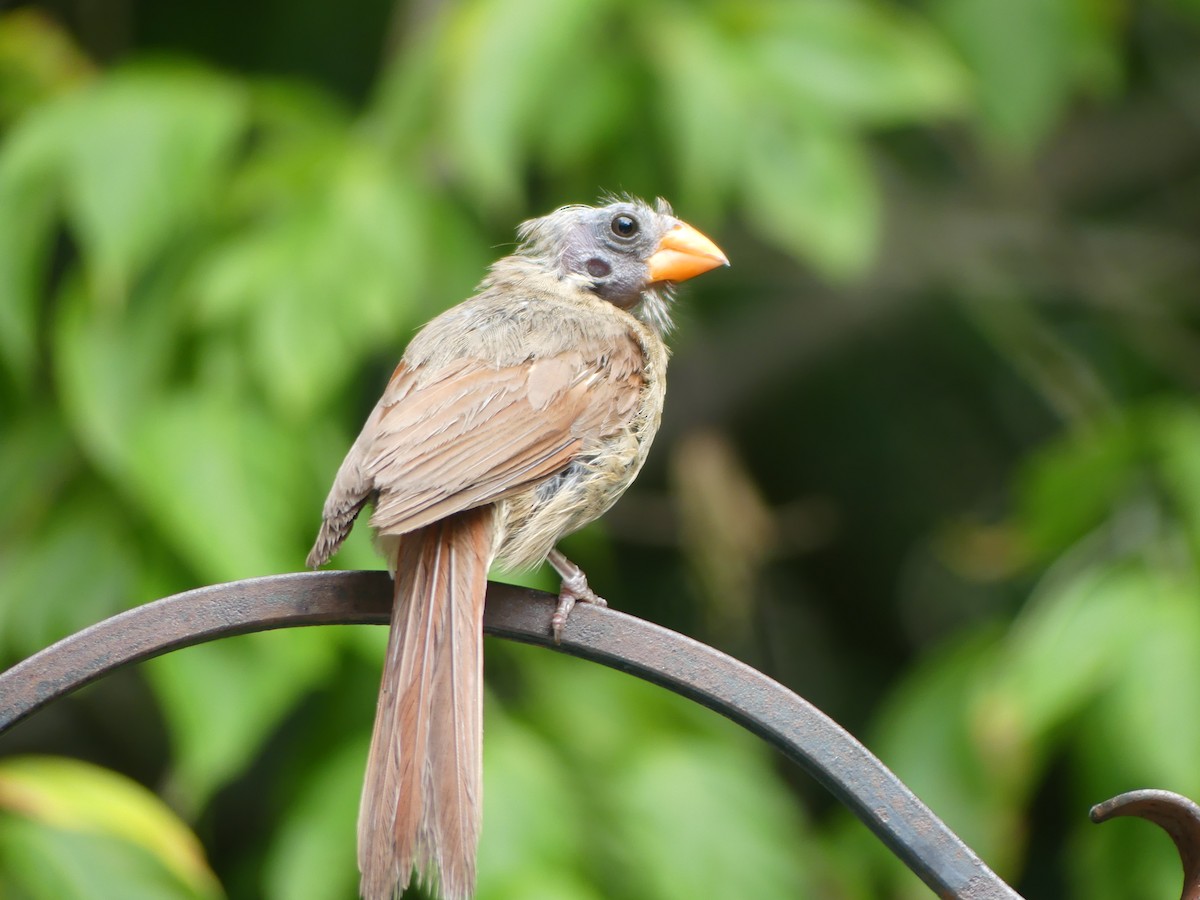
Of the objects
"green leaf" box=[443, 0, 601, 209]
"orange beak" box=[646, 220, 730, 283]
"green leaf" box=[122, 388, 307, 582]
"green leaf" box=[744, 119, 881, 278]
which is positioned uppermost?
"green leaf" box=[443, 0, 601, 209]

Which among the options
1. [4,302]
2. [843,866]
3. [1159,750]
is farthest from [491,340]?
[843,866]

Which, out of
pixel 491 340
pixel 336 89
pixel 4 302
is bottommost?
pixel 491 340

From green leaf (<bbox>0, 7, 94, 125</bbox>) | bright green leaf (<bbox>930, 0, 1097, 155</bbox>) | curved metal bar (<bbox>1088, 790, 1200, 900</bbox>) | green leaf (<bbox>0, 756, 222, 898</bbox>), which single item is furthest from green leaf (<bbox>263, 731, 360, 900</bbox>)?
bright green leaf (<bbox>930, 0, 1097, 155</bbox>)

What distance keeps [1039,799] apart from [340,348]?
8.92ft

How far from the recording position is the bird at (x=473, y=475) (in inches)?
69.9

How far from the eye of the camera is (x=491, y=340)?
8.06 feet

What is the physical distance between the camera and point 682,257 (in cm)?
294

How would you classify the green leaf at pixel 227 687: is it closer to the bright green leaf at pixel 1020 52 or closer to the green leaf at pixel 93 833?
the green leaf at pixel 93 833

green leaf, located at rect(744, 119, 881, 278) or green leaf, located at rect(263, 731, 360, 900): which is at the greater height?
green leaf, located at rect(744, 119, 881, 278)

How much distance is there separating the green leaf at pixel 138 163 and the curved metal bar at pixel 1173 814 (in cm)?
212

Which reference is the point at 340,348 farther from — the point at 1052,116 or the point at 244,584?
the point at 1052,116

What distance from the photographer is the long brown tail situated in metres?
1.73

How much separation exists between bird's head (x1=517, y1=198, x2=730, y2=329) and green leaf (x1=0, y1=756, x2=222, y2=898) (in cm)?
126

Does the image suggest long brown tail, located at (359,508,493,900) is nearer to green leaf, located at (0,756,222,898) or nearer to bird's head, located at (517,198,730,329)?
green leaf, located at (0,756,222,898)
